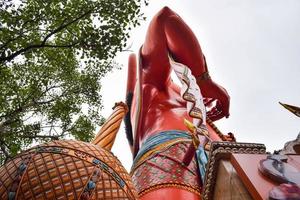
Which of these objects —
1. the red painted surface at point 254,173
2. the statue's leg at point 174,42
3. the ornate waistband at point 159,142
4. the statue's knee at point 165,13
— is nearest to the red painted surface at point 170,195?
the ornate waistband at point 159,142

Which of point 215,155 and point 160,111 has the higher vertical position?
point 160,111

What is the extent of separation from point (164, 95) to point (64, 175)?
15.5ft

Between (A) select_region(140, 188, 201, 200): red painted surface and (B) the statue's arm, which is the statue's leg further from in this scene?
(A) select_region(140, 188, 201, 200): red painted surface

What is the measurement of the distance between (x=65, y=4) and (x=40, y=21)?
0.34m

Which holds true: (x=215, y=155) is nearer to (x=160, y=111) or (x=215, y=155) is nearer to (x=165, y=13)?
(x=160, y=111)

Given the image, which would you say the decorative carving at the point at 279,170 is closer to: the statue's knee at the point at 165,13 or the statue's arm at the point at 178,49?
the statue's arm at the point at 178,49

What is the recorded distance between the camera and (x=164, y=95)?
6.15m

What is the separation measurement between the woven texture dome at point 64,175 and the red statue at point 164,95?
3170mm

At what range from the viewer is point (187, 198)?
13.6 feet

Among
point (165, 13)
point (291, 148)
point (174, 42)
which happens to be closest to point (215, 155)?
point (291, 148)

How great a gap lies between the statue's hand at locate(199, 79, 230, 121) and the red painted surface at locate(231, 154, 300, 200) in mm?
3354

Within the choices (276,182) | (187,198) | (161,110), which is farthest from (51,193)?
(161,110)

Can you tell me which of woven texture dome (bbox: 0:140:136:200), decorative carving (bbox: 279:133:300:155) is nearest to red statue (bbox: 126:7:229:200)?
decorative carving (bbox: 279:133:300:155)

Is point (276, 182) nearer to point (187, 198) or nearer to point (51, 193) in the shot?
point (51, 193)
